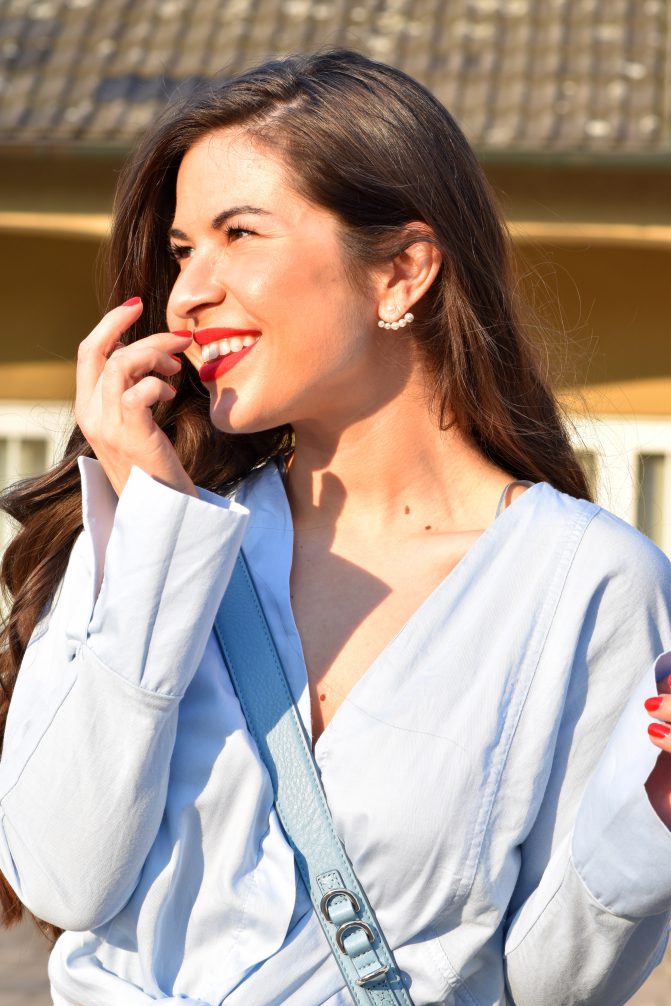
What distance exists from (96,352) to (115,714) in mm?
589

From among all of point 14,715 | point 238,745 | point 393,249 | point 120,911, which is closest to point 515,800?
point 238,745

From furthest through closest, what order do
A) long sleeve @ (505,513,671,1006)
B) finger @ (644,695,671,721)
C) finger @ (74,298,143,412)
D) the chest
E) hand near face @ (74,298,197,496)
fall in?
1. the chest
2. finger @ (74,298,143,412)
3. hand near face @ (74,298,197,496)
4. long sleeve @ (505,513,671,1006)
5. finger @ (644,695,671,721)

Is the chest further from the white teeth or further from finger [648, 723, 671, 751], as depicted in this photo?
finger [648, 723, 671, 751]

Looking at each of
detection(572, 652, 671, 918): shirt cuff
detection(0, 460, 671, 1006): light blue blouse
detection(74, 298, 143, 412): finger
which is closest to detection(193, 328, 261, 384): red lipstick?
detection(74, 298, 143, 412): finger

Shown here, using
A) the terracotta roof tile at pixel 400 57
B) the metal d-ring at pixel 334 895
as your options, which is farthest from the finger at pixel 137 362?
the terracotta roof tile at pixel 400 57

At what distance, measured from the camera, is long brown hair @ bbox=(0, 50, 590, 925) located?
2.43 metres

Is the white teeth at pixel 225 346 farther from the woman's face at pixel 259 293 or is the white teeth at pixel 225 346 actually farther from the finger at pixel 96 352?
the finger at pixel 96 352

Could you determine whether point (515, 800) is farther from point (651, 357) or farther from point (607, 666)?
point (651, 357)

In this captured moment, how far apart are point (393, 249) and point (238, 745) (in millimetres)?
909

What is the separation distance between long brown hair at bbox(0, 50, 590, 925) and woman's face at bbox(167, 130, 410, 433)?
5cm

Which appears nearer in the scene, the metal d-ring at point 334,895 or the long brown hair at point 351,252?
the metal d-ring at point 334,895

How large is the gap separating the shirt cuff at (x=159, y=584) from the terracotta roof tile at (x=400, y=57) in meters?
4.85

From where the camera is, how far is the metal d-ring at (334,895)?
2.11 meters

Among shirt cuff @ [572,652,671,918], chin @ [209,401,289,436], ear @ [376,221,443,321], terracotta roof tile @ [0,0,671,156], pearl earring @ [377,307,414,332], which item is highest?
terracotta roof tile @ [0,0,671,156]
